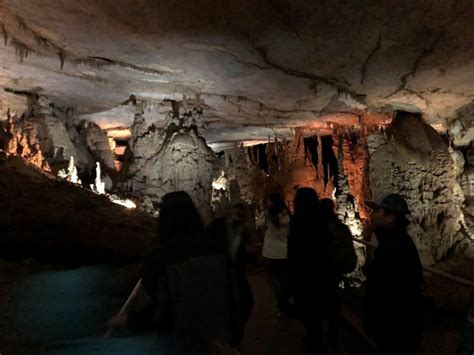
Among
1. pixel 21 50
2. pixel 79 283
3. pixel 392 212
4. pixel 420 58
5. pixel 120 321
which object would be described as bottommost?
pixel 79 283

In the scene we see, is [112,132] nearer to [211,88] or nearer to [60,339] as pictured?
[211,88]

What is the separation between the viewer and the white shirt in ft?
14.9

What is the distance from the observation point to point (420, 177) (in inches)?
480

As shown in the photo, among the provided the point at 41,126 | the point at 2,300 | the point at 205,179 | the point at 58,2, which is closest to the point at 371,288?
the point at 2,300

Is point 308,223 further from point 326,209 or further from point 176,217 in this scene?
point 176,217

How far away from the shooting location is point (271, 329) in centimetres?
464

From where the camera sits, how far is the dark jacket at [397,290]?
2.57 meters

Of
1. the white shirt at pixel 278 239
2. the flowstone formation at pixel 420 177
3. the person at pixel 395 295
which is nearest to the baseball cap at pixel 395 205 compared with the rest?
the person at pixel 395 295

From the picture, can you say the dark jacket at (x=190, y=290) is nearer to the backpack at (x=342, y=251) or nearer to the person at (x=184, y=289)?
the person at (x=184, y=289)

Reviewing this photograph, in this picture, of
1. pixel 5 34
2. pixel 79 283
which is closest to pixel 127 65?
pixel 5 34

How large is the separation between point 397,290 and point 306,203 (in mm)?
1048

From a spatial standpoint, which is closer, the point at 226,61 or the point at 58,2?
the point at 58,2

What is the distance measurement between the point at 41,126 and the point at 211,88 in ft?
20.1

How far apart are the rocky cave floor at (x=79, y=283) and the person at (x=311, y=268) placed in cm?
80
